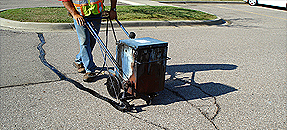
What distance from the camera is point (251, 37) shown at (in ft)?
26.8

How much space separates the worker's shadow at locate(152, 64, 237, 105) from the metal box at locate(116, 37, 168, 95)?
37cm

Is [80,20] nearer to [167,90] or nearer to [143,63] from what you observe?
[143,63]

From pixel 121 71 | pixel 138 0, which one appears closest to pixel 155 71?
pixel 121 71

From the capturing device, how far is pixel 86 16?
4.06 metres

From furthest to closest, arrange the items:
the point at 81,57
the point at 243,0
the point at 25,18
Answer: the point at 243,0 < the point at 25,18 < the point at 81,57

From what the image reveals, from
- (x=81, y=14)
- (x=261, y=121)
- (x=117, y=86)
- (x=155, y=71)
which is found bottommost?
(x=261, y=121)

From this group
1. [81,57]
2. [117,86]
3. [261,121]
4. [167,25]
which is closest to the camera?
[261,121]

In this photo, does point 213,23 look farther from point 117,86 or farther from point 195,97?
point 117,86

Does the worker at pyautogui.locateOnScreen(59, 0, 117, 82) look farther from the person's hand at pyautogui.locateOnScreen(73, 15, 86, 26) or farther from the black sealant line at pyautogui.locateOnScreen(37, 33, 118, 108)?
the black sealant line at pyautogui.locateOnScreen(37, 33, 118, 108)

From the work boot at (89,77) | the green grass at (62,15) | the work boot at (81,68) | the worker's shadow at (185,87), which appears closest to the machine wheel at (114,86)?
the worker's shadow at (185,87)

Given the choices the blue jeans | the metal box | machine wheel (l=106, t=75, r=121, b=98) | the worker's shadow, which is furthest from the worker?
the worker's shadow

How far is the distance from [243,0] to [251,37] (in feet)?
40.8

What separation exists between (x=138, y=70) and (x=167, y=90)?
37.7 inches

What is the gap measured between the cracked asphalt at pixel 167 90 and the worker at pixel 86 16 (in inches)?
11.3
